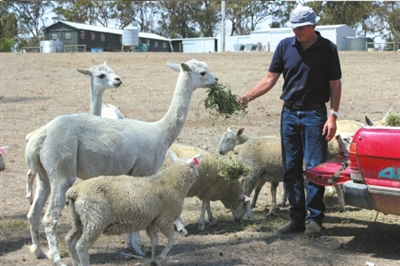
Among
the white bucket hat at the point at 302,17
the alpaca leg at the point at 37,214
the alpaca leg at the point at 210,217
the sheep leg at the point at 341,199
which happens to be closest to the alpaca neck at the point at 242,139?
the sheep leg at the point at 341,199

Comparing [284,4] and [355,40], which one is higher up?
[284,4]

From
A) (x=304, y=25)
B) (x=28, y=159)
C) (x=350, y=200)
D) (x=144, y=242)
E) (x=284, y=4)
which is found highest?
(x=284, y=4)

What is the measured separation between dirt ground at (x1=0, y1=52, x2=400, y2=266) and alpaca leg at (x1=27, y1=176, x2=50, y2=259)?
0.12 metres

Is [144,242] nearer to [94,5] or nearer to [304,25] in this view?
[304,25]

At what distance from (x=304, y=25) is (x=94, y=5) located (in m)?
86.8

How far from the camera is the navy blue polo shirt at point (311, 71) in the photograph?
6793 mm

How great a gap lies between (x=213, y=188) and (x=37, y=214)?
8.71ft

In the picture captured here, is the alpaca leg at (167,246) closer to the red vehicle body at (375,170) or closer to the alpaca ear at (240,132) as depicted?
the red vehicle body at (375,170)

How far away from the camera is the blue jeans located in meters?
6.86

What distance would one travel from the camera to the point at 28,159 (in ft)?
20.9

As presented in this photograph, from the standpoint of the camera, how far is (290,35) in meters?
58.9

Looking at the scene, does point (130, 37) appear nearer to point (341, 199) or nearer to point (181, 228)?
point (341, 199)

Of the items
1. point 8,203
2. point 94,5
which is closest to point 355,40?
point 94,5

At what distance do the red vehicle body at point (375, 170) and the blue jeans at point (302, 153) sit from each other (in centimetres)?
71
